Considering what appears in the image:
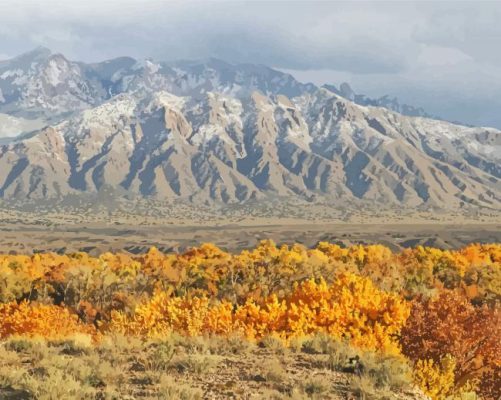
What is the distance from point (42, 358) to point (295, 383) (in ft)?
21.6

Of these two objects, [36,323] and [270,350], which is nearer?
[270,350]

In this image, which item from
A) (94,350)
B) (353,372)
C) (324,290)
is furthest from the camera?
(324,290)

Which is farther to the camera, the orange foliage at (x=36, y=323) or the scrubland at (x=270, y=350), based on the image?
the orange foliage at (x=36, y=323)

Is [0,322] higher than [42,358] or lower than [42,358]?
lower

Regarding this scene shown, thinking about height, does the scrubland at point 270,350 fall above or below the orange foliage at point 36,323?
above

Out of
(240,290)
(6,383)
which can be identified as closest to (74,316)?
(240,290)

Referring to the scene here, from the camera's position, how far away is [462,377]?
64.7 ft

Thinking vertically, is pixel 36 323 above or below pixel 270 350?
below

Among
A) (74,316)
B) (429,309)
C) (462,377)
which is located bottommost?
(74,316)

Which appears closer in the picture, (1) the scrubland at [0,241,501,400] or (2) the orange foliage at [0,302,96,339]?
(1) the scrubland at [0,241,501,400]

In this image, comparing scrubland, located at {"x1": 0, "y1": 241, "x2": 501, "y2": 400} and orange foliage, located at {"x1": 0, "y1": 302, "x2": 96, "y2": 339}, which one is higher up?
scrubland, located at {"x1": 0, "y1": 241, "x2": 501, "y2": 400}

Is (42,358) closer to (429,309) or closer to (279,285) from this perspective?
(429,309)

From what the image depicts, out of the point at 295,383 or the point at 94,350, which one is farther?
the point at 94,350

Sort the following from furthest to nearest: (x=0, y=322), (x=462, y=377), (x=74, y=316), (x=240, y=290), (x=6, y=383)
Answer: (x=240, y=290), (x=74, y=316), (x=0, y=322), (x=462, y=377), (x=6, y=383)
